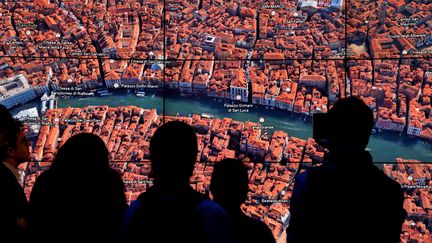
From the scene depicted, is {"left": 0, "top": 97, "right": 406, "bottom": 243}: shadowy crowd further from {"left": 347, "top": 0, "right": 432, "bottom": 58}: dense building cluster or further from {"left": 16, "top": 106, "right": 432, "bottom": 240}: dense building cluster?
{"left": 347, "top": 0, "right": 432, "bottom": 58}: dense building cluster

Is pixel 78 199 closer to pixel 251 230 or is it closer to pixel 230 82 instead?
pixel 251 230

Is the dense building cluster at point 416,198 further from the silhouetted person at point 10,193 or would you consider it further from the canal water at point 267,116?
the silhouetted person at point 10,193

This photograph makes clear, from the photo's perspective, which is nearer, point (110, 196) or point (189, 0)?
point (110, 196)

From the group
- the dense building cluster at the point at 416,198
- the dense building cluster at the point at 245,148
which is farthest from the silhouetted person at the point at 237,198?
the dense building cluster at the point at 416,198

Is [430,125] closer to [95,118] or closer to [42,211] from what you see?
[95,118]

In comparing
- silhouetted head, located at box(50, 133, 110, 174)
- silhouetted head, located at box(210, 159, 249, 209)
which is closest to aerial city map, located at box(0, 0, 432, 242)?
silhouetted head, located at box(210, 159, 249, 209)

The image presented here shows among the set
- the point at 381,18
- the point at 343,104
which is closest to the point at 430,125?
the point at 381,18

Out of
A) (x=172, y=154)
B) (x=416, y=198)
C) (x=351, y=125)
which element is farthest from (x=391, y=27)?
(x=172, y=154)
